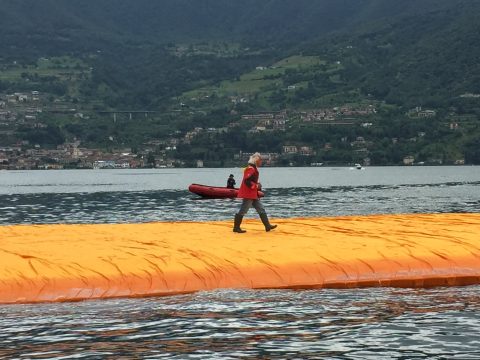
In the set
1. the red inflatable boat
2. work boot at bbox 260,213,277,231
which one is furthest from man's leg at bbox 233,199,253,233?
the red inflatable boat

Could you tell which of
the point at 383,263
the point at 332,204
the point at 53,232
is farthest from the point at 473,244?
the point at 332,204

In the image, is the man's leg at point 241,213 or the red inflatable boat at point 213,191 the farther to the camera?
the red inflatable boat at point 213,191

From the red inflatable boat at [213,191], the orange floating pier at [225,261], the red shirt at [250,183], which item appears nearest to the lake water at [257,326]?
the orange floating pier at [225,261]

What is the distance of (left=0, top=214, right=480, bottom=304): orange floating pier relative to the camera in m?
19.8

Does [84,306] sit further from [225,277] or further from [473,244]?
[473,244]

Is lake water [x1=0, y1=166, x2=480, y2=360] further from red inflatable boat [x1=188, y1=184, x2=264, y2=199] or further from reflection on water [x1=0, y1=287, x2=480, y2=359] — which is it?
red inflatable boat [x1=188, y1=184, x2=264, y2=199]

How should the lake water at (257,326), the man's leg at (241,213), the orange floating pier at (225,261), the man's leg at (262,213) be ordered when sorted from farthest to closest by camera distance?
the man's leg at (262,213), the man's leg at (241,213), the orange floating pier at (225,261), the lake water at (257,326)

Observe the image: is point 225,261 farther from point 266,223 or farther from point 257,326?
point 266,223

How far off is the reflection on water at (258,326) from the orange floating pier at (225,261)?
1.59 ft

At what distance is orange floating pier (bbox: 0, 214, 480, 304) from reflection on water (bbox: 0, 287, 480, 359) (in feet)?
1.59

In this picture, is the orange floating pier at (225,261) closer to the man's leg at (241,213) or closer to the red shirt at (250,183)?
the man's leg at (241,213)

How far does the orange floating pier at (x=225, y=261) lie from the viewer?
1984 centimetres

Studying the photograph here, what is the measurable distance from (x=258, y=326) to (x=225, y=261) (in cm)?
423

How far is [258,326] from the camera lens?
17250 mm
